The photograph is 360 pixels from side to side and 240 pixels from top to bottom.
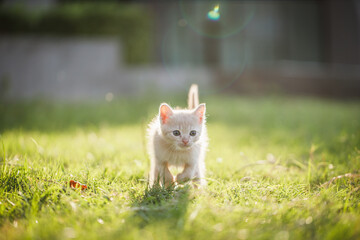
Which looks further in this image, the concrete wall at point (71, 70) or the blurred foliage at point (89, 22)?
the blurred foliage at point (89, 22)

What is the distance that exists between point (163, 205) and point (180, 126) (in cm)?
65

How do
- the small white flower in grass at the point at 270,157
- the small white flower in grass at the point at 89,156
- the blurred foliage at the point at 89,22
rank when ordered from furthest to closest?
the blurred foliage at the point at 89,22 → the small white flower in grass at the point at 270,157 → the small white flower in grass at the point at 89,156

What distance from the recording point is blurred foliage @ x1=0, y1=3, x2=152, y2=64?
6578mm

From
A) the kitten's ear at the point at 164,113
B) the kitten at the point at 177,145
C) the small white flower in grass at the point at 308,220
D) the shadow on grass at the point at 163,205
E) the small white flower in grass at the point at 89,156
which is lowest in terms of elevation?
the small white flower in grass at the point at 89,156

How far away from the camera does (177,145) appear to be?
6.27 feet

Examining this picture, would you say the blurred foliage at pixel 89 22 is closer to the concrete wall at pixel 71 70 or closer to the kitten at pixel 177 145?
the concrete wall at pixel 71 70

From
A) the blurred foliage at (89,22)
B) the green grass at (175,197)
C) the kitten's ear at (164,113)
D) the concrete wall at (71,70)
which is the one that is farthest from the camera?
the blurred foliage at (89,22)

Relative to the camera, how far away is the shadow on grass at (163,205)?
134cm

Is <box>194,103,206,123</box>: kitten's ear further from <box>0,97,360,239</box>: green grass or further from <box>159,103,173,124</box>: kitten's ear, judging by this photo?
<box>0,97,360,239</box>: green grass

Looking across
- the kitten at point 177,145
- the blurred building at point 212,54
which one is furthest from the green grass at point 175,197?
the blurred building at point 212,54

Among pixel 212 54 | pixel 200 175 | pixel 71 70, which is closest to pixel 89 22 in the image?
pixel 71 70

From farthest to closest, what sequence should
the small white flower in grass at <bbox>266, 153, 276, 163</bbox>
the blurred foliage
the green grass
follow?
the blurred foliage → the small white flower in grass at <bbox>266, 153, 276, 163</bbox> → the green grass

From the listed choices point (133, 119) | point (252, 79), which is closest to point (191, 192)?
point (133, 119)

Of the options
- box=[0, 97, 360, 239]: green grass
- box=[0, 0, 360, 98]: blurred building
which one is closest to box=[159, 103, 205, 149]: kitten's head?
box=[0, 97, 360, 239]: green grass
